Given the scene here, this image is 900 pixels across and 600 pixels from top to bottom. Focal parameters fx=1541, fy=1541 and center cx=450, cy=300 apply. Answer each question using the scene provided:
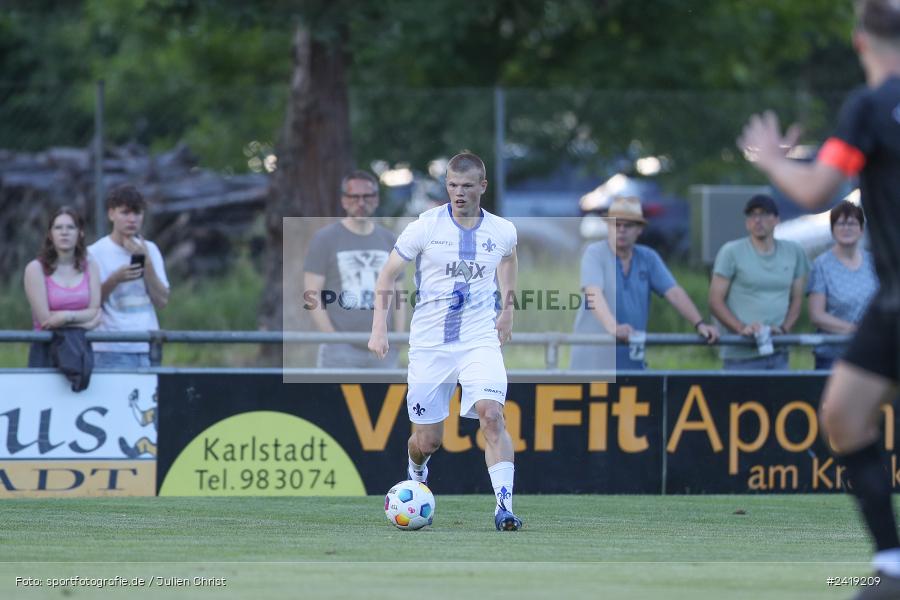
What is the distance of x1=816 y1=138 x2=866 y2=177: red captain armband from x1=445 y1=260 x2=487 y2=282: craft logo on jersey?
3.73 metres

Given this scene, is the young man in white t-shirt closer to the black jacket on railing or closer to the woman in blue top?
the black jacket on railing

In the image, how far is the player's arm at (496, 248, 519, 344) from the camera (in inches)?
382

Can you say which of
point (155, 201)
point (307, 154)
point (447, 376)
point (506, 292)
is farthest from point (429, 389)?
point (155, 201)

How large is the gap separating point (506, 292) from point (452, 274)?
637 mm

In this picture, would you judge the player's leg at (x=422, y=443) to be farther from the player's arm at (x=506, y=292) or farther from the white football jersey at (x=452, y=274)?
the player's arm at (x=506, y=292)

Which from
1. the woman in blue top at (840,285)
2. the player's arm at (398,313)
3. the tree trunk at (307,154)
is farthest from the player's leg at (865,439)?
the tree trunk at (307,154)

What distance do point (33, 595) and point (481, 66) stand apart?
63.2 feet

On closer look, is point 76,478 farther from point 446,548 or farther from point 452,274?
point 446,548

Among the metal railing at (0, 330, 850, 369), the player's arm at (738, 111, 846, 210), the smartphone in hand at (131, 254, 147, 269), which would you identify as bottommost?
the metal railing at (0, 330, 850, 369)

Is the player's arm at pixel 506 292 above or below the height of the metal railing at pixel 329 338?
above

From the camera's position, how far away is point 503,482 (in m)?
9.04

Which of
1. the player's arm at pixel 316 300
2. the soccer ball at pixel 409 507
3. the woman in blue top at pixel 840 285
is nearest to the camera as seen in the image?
the soccer ball at pixel 409 507

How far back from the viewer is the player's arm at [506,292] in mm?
9703

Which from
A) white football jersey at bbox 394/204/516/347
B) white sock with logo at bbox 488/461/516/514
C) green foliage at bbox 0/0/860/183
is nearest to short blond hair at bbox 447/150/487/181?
white football jersey at bbox 394/204/516/347
